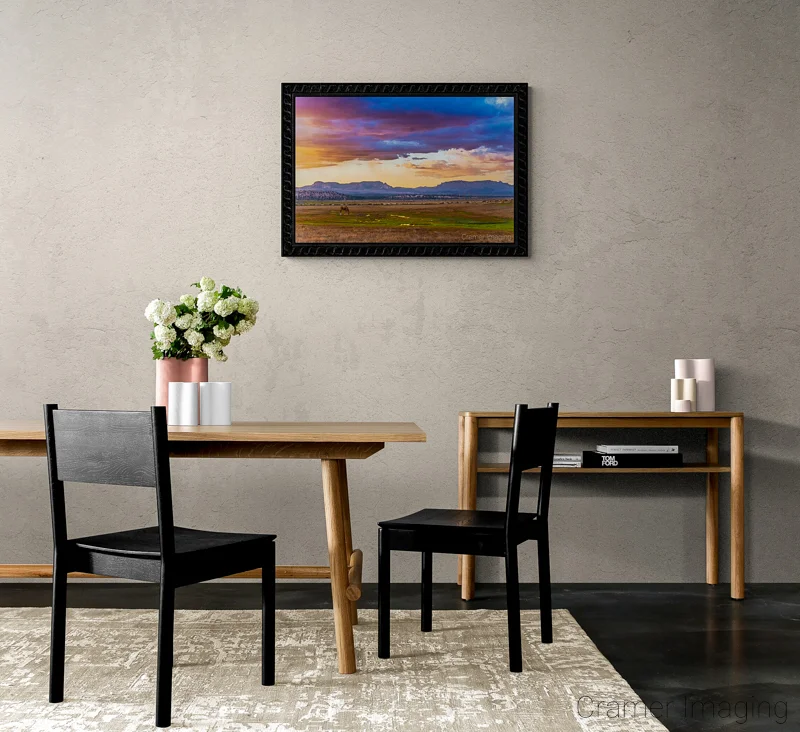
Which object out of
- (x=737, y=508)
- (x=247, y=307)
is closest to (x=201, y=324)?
(x=247, y=307)

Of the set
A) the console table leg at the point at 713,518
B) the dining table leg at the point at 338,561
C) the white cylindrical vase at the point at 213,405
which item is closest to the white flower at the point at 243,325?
the white cylindrical vase at the point at 213,405

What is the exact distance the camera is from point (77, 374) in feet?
12.8

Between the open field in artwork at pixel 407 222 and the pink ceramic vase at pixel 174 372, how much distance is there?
116 centimetres

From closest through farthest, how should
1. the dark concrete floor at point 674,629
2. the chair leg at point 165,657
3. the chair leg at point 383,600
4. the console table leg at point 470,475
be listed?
the chair leg at point 165,657
the dark concrete floor at point 674,629
the chair leg at point 383,600
the console table leg at point 470,475

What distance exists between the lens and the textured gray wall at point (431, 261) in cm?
390

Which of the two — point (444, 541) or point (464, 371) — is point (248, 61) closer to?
point (464, 371)

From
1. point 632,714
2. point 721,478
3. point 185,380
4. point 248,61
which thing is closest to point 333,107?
point 248,61

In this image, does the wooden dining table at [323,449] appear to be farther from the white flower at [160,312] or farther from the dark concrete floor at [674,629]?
the dark concrete floor at [674,629]

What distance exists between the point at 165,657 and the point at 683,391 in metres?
2.58

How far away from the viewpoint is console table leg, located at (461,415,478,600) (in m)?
3.55

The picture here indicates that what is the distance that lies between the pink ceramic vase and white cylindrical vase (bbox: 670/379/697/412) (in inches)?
81.4

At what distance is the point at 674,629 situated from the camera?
3055 millimetres

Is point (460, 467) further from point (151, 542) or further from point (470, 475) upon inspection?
point (151, 542)

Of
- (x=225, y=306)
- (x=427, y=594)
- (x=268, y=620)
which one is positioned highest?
(x=225, y=306)
